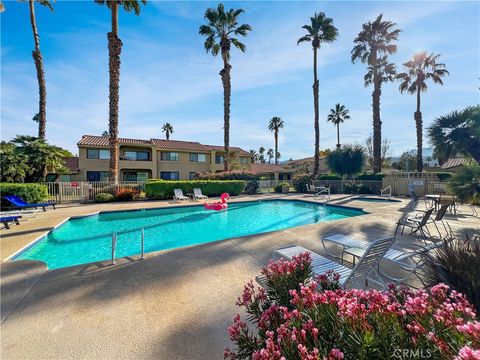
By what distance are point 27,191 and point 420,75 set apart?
38.7m

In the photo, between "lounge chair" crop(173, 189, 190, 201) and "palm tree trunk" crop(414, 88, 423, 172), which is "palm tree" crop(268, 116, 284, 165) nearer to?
"palm tree trunk" crop(414, 88, 423, 172)

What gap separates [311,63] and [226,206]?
2020 centimetres

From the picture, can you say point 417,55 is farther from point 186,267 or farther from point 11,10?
point 11,10

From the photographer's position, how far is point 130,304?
335 centimetres

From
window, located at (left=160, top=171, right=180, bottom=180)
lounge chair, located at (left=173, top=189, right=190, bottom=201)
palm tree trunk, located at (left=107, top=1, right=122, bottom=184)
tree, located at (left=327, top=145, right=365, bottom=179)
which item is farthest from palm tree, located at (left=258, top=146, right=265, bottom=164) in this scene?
palm tree trunk, located at (left=107, top=1, right=122, bottom=184)

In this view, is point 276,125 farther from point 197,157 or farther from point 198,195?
point 198,195

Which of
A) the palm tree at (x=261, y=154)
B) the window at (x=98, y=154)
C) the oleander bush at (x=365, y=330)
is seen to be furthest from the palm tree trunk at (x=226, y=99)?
the palm tree at (x=261, y=154)

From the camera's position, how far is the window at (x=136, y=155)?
2851 centimetres

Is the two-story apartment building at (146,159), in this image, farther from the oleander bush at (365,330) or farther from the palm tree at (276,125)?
the oleander bush at (365,330)

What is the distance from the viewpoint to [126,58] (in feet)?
55.1

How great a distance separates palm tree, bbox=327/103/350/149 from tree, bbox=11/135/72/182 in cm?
4537

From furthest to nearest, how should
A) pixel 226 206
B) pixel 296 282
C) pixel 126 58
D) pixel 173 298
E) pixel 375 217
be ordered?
1. pixel 126 58
2. pixel 226 206
3. pixel 375 217
4. pixel 173 298
5. pixel 296 282

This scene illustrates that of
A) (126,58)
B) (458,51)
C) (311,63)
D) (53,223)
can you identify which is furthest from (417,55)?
(53,223)

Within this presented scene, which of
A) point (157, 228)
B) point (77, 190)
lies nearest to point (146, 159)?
point (77, 190)
